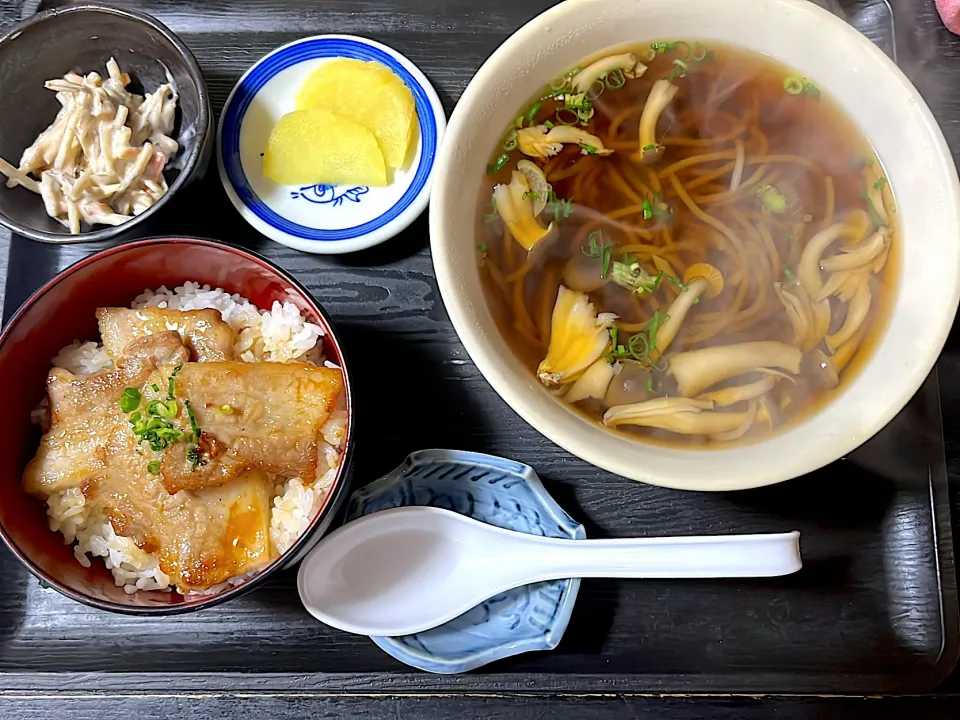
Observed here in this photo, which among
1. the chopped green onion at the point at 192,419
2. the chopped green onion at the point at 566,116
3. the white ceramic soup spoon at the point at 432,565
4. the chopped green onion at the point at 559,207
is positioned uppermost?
the chopped green onion at the point at 566,116

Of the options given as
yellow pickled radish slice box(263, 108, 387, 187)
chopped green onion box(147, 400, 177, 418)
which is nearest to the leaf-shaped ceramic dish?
chopped green onion box(147, 400, 177, 418)

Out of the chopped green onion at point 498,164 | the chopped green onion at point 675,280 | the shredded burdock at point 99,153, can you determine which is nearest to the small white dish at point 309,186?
the shredded burdock at point 99,153

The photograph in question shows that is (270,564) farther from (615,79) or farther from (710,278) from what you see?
(615,79)

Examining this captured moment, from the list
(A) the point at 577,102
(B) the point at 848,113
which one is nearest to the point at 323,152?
(A) the point at 577,102

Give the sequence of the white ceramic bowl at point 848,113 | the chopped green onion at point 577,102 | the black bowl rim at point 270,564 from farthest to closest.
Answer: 1. the chopped green onion at point 577,102
2. the black bowl rim at point 270,564
3. the white ceramic bowl at point 848,113

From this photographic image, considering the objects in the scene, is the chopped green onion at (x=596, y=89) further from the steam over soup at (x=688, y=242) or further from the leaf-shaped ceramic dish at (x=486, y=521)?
the leaf-shaped ceramic dish at (x=486, y=521)

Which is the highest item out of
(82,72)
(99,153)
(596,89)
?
(596,89)

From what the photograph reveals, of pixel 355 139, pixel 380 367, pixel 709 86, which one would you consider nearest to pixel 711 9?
pixel 709 86
